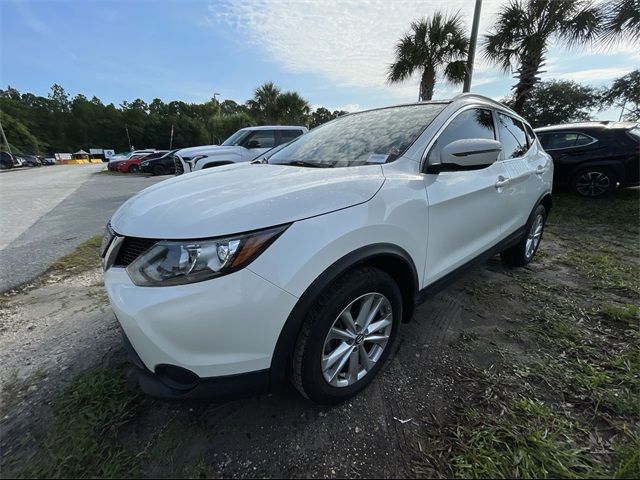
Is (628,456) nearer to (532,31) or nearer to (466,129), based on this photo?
(466,129)

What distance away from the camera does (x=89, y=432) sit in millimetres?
1538

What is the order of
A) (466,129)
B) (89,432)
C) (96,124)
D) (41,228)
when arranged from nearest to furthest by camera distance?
(89,432)
(466,129)
(41,228)
(96,124)

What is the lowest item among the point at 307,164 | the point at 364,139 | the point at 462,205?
the point at 462,205

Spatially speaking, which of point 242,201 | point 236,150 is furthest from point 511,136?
point 236,150

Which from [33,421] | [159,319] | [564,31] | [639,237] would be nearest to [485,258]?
[159,319]

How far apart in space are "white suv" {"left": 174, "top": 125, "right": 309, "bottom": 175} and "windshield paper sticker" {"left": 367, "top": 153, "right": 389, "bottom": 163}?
572 cm

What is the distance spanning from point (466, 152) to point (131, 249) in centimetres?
187

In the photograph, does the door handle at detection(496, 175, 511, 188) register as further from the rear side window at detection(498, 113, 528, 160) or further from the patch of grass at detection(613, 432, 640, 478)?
the patch of grass at detection(613, 432, 640, 478)

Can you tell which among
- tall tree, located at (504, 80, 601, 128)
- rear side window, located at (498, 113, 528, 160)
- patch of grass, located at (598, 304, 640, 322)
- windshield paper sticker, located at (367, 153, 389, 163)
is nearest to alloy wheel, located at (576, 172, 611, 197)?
rear side window, located at (498, 113, 528, 160)

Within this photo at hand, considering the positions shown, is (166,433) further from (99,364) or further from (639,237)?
(639,237)

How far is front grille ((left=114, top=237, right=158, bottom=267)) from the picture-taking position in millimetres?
1398

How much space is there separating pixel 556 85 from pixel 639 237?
45884 millimetres

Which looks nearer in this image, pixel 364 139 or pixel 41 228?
pixel 364 139

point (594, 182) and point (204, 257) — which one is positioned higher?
point (204, 257)
